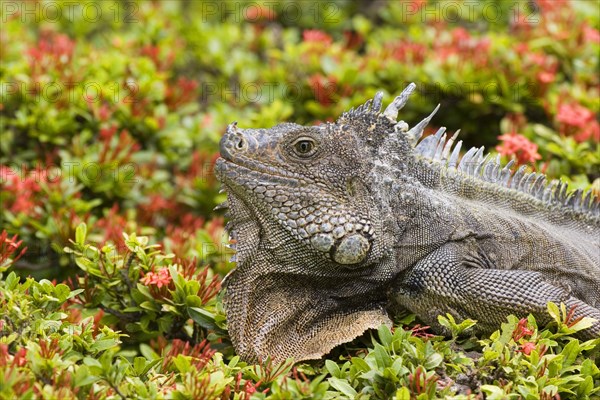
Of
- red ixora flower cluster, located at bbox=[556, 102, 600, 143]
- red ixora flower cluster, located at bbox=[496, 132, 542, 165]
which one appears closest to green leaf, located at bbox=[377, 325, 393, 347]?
red ixora flower cluster, located at bbox=[496, 132, 542, 165]

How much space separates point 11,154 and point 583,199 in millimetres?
4448

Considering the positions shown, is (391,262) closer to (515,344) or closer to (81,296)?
(515,344)

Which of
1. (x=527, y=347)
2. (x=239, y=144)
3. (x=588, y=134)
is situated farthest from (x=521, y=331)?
(x=588, y=134)

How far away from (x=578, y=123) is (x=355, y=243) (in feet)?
10.1

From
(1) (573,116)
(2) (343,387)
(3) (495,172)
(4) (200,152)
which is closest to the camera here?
(2) (343,387)

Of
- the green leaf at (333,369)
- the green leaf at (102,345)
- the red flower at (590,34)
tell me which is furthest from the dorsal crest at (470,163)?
the red flower at (590,34)

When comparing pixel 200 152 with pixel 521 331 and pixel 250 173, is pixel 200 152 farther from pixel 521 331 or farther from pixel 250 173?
pixel 521 331

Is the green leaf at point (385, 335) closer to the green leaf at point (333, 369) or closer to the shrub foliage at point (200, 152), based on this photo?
the shrub foliage at point (200, 152)

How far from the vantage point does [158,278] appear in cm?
448

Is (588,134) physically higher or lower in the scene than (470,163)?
lower

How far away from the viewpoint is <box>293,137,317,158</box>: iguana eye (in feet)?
14.0

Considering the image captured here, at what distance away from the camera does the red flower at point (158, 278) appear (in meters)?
4.47

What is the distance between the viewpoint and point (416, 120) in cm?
754

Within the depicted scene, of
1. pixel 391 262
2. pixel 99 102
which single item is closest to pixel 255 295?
pixel 391 262
